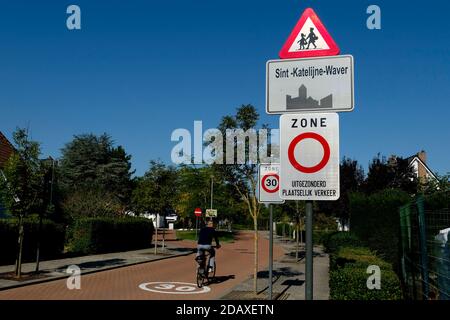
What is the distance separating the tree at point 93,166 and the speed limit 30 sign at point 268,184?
41338mm

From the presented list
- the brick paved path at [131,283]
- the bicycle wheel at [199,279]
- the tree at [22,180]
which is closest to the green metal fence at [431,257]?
the brick paved path at [131,283]

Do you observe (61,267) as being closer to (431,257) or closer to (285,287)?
(285,287)

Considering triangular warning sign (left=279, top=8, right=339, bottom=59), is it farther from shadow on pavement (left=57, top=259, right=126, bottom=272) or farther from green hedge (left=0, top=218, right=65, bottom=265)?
shadow on pavement (left=57, top=259, right=126, bottom=272)

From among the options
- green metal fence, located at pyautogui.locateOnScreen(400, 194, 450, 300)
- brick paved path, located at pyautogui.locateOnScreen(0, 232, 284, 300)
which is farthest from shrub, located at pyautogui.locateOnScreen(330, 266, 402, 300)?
brick paved path, located at pyautogui.locateOnScreen(0, 232, 284, 300)

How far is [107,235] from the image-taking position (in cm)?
2369

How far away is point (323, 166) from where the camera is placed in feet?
10.6

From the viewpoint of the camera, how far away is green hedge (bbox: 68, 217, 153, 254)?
72.7ft

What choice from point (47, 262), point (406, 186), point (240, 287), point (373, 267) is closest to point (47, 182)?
point (47, 262)

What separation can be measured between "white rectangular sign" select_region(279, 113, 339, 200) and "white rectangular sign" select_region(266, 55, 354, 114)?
99 millimetres

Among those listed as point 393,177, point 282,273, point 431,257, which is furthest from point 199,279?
point 393,177

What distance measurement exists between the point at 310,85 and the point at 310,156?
57 centimetres

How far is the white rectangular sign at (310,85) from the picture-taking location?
332cm
